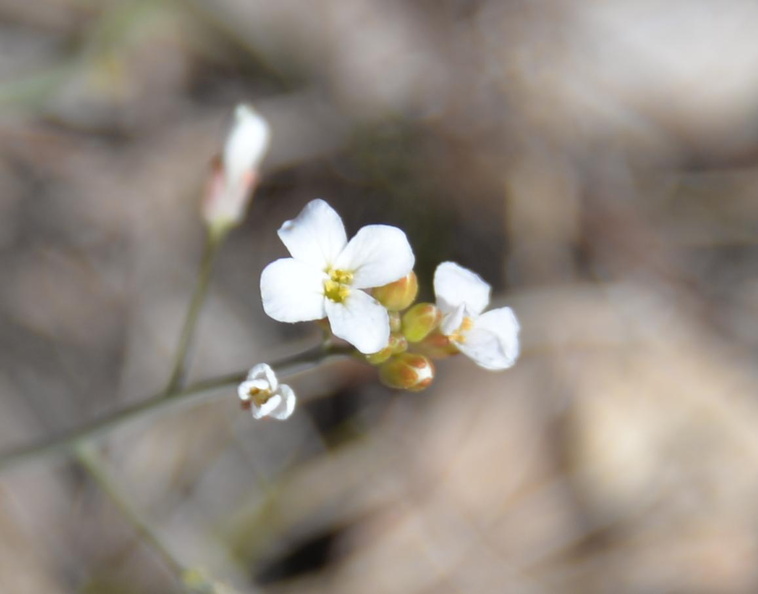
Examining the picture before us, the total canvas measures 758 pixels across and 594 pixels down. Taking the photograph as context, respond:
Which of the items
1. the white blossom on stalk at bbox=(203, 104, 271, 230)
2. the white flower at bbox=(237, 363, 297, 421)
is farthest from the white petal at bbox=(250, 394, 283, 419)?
the white blossom on stalk at bbox=(203, 104, 271, 230)

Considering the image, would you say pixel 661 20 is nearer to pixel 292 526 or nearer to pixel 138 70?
pixel 138 70

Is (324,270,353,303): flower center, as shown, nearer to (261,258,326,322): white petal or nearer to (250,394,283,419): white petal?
(261,258,326,322): white petal

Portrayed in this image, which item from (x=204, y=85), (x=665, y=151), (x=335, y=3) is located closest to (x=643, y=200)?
(x=665, y=151)

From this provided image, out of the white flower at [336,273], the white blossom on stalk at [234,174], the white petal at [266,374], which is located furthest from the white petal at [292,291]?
the white blossom on stalk at [234,174]

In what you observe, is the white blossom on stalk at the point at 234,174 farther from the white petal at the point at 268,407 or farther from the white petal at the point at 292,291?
the white petal at the point at 268,407

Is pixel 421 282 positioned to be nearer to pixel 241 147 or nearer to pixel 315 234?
pixel 241 147

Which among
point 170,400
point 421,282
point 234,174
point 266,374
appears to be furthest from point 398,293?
point 421,282
